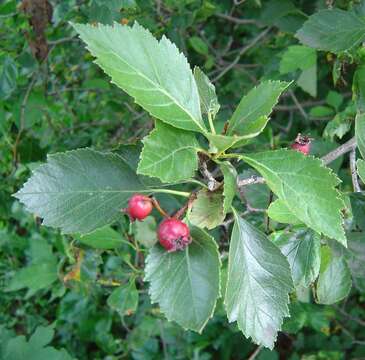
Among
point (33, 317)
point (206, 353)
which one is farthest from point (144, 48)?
point (33, 317)

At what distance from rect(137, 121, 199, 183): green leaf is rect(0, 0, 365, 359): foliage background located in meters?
0.65

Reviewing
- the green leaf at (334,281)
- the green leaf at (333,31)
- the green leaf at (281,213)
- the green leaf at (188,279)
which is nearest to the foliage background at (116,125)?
the green leaf at (333,31)

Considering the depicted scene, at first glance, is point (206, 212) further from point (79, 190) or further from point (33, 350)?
point (33, 350)

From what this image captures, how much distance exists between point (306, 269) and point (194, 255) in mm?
301

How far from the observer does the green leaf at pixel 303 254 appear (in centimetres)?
117

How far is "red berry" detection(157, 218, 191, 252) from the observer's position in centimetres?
94

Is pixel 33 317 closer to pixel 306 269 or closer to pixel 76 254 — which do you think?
pixel 76 254

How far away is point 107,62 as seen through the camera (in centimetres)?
89

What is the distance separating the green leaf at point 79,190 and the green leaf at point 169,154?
6.5 inches

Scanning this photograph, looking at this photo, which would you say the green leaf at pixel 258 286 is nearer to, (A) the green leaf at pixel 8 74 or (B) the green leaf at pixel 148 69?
(B) the green leaf at pixel 148 69

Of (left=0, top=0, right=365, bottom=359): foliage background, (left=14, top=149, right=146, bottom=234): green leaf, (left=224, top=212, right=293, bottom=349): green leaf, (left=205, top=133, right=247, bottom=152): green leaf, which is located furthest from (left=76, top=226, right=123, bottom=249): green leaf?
(left=205, top=133, right=247, bottom=152): green leaf

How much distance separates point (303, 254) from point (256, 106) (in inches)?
14.4

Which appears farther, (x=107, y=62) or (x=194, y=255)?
(x=194, y=255)

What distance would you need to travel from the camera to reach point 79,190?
3.42 feet
